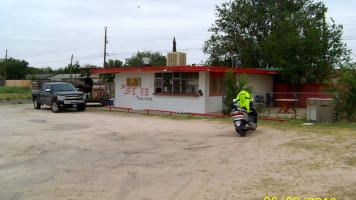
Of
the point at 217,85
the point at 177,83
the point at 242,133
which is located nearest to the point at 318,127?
the point at 242,133

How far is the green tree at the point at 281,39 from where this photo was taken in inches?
800

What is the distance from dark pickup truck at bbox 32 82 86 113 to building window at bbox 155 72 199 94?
4.82m

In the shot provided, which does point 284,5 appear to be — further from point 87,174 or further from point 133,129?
point 87,174

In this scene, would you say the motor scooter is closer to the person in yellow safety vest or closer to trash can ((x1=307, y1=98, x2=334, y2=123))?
the person in yellow safety vest

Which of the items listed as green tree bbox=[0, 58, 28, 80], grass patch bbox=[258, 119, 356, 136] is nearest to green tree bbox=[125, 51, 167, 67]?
green tree bbox=[0, 58, 28, 80]

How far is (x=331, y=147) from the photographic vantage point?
8.14 meters

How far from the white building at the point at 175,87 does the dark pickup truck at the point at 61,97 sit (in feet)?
8.11

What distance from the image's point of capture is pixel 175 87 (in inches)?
717

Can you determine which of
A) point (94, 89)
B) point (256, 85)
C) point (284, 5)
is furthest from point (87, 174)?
point (284, 5)

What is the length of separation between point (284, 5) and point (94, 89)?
17825 mm

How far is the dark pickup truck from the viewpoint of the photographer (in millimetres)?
19031

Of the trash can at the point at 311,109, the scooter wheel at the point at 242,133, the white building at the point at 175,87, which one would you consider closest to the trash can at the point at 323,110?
the trash can at the point at 311,109

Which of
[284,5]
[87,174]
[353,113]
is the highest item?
[284,5]

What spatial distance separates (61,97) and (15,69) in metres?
65.3
